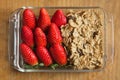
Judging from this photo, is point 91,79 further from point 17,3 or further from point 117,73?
point 17,3

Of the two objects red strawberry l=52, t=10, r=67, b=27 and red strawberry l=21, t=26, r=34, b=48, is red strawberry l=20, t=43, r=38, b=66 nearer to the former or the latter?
red strawberry l=21, t=26, r=34, b=48

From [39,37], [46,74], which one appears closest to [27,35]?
[39,37]

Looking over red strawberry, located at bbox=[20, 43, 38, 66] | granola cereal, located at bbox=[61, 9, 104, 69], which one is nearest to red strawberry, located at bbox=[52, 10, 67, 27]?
granola cereal, located at bbox=[61, 9, 104, 69]

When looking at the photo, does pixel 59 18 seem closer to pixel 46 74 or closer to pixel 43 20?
pixel 43 20

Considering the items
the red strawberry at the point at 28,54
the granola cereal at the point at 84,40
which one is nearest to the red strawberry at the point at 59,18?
the granola cereal at the point at 84,40

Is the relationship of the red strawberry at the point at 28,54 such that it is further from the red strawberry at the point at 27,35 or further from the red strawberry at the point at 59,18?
the red strawberry at the point at 59,18

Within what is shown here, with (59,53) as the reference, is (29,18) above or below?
above

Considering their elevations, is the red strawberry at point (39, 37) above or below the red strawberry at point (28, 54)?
above
